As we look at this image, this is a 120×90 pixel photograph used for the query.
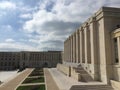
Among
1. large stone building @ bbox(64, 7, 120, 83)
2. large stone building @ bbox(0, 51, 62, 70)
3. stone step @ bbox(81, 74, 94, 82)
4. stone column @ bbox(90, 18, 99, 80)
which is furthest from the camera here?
large stone building @ bbox(0, 51, 62, 70)

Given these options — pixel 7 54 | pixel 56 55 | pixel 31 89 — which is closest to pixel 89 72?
pixel 31 89

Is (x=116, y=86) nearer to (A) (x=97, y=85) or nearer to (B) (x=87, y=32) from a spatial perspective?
(A) (x=97, y=85)

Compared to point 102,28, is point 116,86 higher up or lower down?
lower down

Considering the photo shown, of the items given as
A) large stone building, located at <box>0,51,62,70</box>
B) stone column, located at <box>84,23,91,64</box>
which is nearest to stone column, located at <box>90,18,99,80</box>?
stone column, located at <box>84,23,91,64</box>

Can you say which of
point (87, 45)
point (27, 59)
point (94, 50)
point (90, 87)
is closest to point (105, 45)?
point (94, 50)

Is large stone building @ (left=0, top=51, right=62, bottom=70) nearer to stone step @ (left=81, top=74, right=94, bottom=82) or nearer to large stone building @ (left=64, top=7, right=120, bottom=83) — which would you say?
large stone building @ (left=64, top=7, right=120, bottom=83)

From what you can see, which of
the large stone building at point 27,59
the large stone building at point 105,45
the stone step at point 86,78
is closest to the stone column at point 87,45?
the large stone building at point 105,45

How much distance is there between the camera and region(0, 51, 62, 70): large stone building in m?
89.5

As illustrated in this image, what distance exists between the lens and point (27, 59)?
295 feet

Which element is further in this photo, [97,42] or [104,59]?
[97,42]

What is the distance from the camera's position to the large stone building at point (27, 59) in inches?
3524

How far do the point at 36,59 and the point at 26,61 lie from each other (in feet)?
19.1

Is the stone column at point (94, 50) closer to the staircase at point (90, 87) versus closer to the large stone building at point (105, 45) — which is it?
the large stone building at point (105, 45)

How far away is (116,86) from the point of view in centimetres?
1794
